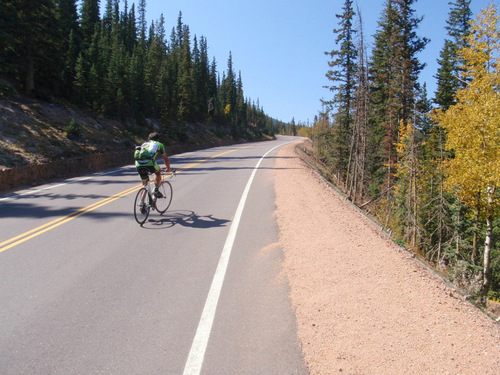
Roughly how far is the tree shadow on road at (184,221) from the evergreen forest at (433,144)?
4.50 metres

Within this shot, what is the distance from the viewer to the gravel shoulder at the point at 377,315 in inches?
125

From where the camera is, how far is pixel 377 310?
160 inches

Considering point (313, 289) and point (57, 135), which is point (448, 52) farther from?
point (313, 289)

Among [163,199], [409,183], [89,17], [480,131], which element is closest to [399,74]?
[409,183]

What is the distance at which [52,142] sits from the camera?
20422 mm

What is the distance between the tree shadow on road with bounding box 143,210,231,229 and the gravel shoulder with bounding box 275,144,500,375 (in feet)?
6.78

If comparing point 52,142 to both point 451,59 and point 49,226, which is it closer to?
point 49,226

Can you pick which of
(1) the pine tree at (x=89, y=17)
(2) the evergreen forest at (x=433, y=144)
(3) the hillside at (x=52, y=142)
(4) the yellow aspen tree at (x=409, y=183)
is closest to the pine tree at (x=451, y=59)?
(2) the evergreen forest at (x=433, y=144)

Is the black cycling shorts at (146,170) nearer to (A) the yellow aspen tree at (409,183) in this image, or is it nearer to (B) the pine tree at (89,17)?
(A) the yellow aspen tree at (409,183)

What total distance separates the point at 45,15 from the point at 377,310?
3237cm

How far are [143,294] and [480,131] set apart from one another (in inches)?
641

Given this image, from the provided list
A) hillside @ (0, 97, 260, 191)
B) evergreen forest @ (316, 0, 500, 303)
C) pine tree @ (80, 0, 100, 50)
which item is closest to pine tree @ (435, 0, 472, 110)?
evergreen forest @ (316, 0, 500, 303)

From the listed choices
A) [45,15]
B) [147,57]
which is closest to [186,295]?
[45,15]

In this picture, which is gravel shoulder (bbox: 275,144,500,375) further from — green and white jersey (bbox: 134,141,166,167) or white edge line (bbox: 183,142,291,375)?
green and white jersey (bbox: 134,141,166,167)
